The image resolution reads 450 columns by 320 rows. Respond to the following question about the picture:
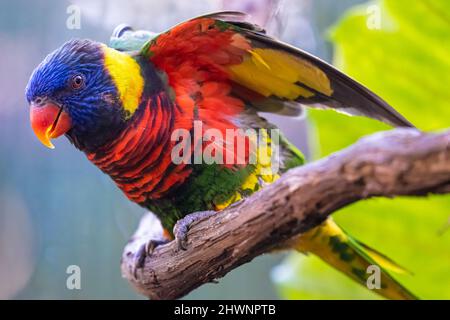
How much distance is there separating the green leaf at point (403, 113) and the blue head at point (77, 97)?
0.61 metres

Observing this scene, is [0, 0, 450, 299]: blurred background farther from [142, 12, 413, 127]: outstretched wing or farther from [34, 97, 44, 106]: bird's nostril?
[34, 97, 44, 106]: bird's nostril

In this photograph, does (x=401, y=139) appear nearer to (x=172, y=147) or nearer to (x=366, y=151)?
(x=366, y=151)

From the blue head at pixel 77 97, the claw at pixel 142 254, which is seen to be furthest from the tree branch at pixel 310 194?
the blue head at pixel 77 97

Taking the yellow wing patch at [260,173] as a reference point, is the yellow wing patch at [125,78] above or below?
above

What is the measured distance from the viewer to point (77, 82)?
118 centimetres

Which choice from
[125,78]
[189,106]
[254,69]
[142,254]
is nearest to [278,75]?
[254,69]

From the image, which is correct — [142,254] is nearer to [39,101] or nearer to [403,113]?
[39,101]

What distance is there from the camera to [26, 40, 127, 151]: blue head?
115cm

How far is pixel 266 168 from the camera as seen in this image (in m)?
1.31

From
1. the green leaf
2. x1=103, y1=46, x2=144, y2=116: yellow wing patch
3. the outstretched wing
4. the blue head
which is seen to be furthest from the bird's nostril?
the green leaf

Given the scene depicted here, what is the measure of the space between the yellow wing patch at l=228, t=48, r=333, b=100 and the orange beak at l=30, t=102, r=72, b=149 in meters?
0.43

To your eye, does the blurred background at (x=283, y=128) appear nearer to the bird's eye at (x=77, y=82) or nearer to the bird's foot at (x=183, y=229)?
the bird's eye at (x=77, y=82)

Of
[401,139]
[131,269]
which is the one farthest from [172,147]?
[401,139]

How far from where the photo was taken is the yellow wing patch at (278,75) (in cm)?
114
